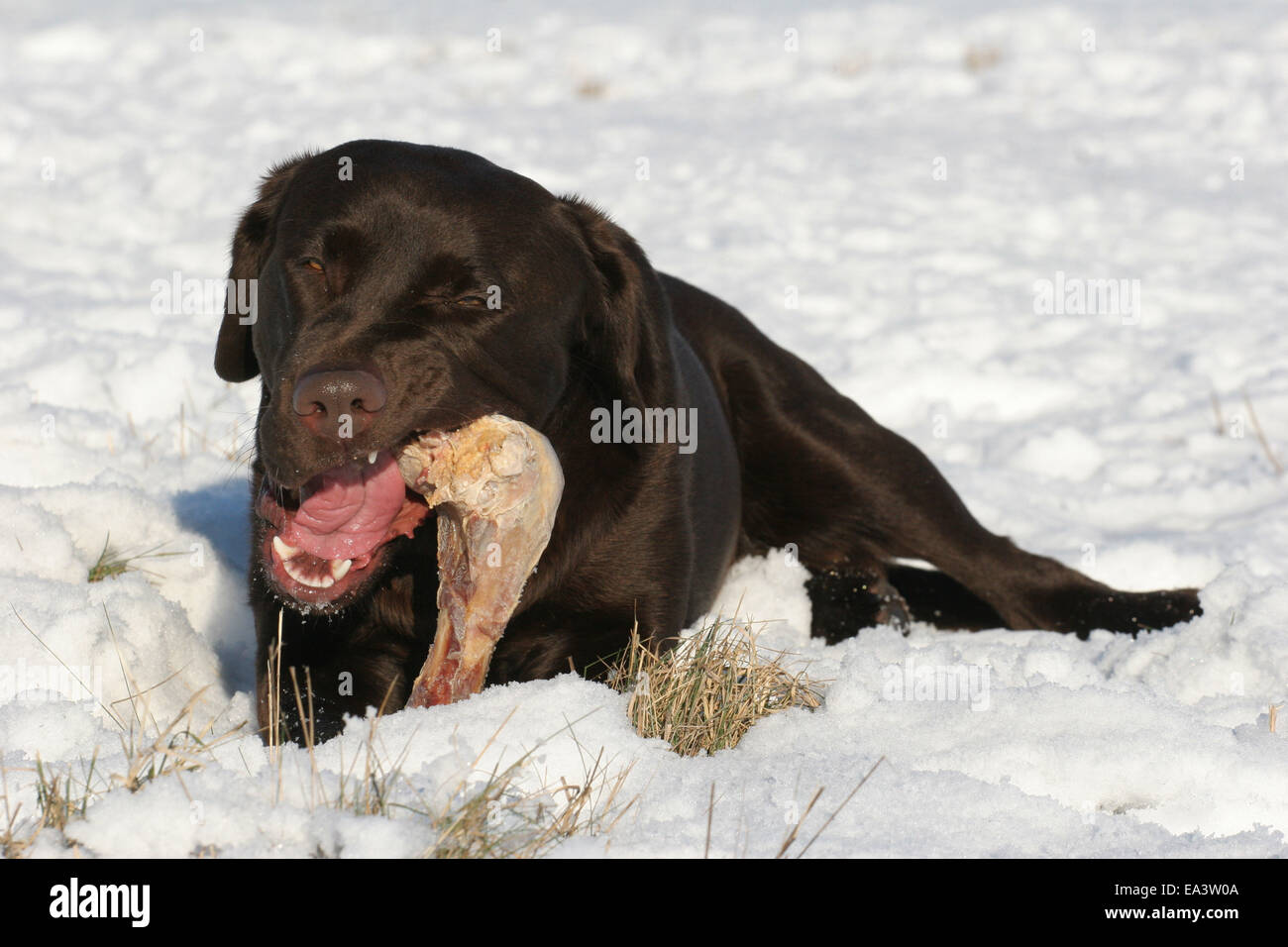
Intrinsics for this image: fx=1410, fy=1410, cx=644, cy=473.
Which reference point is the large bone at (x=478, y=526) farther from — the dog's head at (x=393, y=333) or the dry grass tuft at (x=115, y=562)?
the dry grass tuft at (x=115, y=562)

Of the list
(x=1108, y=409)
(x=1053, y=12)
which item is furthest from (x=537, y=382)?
(x=1053, y=12)

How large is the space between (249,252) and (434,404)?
2.91ft

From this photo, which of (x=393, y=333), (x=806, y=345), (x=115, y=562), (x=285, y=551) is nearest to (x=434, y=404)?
(x=393, y=333)

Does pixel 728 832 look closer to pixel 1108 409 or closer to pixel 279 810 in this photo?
pixel 279 810

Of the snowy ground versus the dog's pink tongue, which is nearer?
the snowy ground

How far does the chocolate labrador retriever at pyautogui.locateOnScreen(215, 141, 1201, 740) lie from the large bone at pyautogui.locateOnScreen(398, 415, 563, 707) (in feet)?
0.21

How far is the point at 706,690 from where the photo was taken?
2.53 meters

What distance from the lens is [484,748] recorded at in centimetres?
202

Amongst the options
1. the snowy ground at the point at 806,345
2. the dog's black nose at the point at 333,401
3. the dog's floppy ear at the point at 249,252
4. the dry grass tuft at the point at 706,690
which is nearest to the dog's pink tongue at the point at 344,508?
the dog's black nose at the point at 333,401

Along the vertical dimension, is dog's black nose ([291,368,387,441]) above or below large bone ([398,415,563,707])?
above

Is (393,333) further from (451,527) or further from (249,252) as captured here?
(249,252)

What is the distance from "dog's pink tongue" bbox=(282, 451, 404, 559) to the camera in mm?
2582

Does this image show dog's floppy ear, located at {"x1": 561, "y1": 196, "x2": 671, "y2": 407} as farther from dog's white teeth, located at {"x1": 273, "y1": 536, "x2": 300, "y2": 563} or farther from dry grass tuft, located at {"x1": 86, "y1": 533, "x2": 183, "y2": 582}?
dry grass tuft, located at {"x1": 86, "y1": 533, "x2": 183, "y2": 582}

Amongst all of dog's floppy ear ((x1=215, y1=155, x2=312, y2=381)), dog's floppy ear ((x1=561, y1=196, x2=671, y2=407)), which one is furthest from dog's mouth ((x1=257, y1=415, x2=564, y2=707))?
dog's floppy ear ((x1=215, y1=155, x2=312, y2=381))
